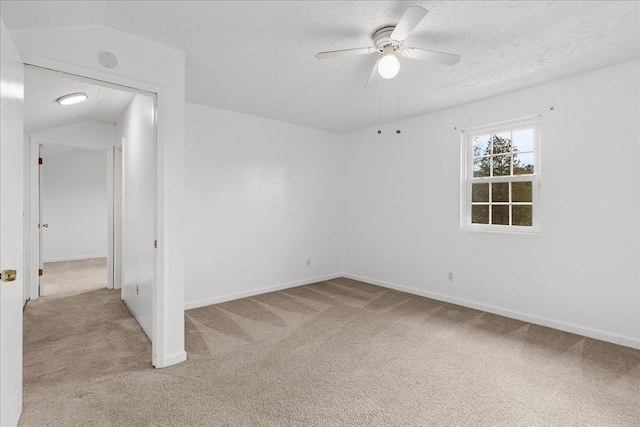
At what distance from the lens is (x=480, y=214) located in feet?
12.7

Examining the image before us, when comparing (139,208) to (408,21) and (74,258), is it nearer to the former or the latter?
(408,21)

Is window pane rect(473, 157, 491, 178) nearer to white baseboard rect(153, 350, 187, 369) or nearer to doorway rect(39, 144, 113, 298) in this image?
white baseboard rect(153, 350, 187, 369)

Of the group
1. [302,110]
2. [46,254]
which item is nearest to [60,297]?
[46,254]

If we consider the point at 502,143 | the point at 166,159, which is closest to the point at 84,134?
the point at 166,159

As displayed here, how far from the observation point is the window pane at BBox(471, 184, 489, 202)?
3829 millimetres

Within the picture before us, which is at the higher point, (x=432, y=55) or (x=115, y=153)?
(x=432, y=55)

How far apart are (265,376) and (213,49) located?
2558 mm

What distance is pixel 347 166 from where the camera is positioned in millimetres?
5477

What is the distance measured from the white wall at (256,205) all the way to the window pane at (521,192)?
268 cm

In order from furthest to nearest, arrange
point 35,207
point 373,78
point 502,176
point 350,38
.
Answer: point 35,207 < point 502,176 < point 373,78 < point 350,38

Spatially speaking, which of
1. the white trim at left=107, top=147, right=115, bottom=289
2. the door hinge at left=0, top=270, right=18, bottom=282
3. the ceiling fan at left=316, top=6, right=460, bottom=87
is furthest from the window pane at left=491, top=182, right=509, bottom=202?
the white trim at left=107, top=147, right=115, bottom=289

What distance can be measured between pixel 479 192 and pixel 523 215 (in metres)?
0.57

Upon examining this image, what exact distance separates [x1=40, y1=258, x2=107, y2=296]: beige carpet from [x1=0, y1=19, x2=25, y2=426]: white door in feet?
11.1

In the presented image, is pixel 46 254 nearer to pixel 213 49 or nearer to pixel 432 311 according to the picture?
pixel 213 49
